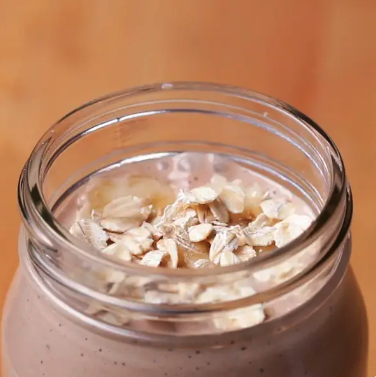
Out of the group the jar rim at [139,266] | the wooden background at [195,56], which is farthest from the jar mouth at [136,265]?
the wooden background at [195,56]

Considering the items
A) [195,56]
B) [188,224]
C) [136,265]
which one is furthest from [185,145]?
[195,56]

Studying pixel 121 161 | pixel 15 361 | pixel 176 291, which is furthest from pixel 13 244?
pixel 176 291

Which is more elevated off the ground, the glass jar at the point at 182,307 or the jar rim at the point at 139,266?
the jar rim at the point at 139,266

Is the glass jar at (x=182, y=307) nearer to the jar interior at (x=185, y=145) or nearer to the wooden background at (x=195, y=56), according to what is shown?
the jar interior at (x=185, y=145)

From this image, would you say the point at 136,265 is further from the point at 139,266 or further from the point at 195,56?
the point at 195,56

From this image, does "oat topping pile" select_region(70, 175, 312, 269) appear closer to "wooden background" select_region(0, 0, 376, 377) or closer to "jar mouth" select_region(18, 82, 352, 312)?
"jar mouth" select_region(18, 82, 352, 312)

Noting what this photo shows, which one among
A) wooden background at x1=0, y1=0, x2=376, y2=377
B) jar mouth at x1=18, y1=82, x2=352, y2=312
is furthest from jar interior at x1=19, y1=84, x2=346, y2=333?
wooden background at x1=0, y1=0, x2=376, y2=377

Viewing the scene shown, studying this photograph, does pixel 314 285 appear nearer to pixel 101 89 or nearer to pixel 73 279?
pixel 73 279
